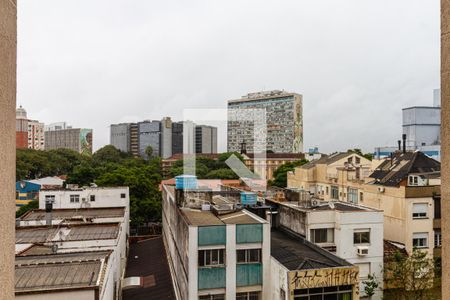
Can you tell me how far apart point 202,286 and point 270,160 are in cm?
5162

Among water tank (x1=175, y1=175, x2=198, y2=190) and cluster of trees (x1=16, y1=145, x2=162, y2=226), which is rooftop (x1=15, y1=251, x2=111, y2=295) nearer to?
water tank (x1=175, y1=175, x2=198, y2=190)

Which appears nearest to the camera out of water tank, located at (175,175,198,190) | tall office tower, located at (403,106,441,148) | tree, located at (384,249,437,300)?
tree, located at (384,249,437,300)

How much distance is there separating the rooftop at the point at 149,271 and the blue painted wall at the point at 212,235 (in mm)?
4435

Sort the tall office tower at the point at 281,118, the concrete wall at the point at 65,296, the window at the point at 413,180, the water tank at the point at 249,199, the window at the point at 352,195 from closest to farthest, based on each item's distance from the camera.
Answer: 1. the concrete wall at the point at 65,296
2. the water tank at the point at 249,199
3. the window at the point at 413,180
4. the window at the point at 352,195
5. the tall office tower at the point at 281,118

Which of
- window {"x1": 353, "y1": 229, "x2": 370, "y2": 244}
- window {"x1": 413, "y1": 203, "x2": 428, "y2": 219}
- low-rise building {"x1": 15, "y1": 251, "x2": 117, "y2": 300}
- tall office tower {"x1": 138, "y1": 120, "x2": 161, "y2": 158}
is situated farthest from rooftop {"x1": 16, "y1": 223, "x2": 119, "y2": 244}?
tall office tower {"x1": 138, "y1": 120, "x2": 161, "y2": 158}

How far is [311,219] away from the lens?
13.6 metres

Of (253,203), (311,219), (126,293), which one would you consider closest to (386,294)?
(311,219)

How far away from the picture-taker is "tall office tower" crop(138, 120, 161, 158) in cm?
9288

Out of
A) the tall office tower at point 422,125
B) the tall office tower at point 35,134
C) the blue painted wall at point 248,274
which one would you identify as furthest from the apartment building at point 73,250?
the tall office tower at point 35,134

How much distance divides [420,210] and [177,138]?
78399 mm

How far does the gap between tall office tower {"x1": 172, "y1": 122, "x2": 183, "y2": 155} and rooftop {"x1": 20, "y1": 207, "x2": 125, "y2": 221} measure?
6793cm

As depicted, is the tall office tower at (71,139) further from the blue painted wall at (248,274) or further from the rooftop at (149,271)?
the blue painted wall at (248,274)

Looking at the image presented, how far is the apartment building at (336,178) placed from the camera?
944 inches

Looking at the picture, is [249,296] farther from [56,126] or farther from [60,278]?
[56,126]
